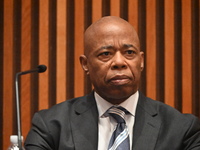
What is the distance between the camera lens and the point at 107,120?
1689 mm

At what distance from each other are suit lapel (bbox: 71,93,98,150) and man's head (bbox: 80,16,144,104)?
0.34 ft

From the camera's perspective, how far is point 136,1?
290cm

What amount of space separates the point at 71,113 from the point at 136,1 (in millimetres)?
1455

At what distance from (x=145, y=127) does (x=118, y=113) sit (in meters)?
0.14

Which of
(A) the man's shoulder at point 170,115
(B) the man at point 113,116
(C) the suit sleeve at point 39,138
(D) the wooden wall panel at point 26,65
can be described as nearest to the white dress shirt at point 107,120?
(B) the man at point 113,116

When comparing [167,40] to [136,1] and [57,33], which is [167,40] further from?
[57,33]

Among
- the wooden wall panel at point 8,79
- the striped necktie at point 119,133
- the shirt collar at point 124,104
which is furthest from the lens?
→ the wooden wall panel at point 8,79

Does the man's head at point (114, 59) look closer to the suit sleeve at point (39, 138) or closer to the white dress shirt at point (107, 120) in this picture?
the white dress shirt at point (107, 120)

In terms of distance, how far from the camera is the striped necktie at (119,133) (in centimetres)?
157

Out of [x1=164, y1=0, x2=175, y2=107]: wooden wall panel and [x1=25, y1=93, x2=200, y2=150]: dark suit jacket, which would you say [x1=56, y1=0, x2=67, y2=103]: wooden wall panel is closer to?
[x1=164, y1=0, x2=175, y2=107]: wooden wall panel

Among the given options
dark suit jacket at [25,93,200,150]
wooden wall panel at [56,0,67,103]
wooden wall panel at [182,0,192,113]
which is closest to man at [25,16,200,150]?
dark suit jacket at [25,93,200,150]

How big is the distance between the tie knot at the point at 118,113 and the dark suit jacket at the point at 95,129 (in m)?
0.07

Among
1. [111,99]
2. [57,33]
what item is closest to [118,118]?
[111,99]

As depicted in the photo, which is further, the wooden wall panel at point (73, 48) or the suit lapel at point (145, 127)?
the wooden wall panel at point (73, 48)
